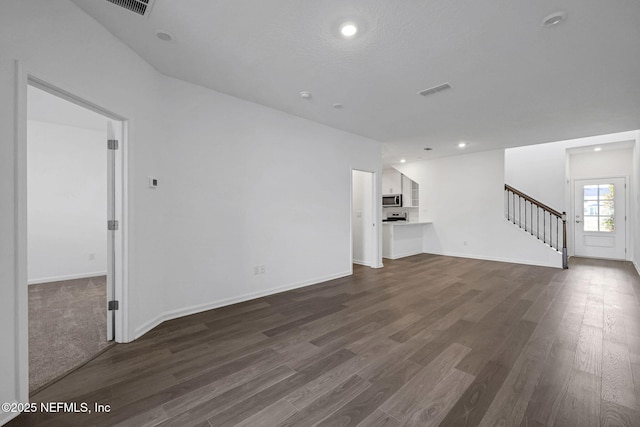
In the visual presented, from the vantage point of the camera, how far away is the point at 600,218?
22.5ft

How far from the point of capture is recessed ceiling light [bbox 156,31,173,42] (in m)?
2.29

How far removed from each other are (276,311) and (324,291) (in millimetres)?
1047

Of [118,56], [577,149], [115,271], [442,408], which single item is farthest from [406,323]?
[577,149]

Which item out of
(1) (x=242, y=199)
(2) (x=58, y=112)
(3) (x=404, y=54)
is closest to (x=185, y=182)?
(1) (x=242, y=199)

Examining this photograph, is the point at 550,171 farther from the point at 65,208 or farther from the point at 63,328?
the point at 65,208

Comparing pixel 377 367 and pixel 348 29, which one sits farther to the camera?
pixel 348 29

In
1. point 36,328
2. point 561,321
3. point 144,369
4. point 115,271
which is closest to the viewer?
point 144,369

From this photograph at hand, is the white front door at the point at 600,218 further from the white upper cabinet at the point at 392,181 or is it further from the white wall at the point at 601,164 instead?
the white upper cabinet at the point at 392,181

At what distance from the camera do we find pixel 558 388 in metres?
1.84

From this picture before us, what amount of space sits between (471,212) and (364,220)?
10.9ft

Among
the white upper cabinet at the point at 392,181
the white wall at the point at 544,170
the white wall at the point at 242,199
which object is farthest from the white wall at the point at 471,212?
the white wall at the point at 242,199

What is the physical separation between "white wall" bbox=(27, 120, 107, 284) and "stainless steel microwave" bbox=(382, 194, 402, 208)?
24.9 ft

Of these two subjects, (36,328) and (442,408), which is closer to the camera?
(442,408)

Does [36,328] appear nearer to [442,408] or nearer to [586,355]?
[442,408]
